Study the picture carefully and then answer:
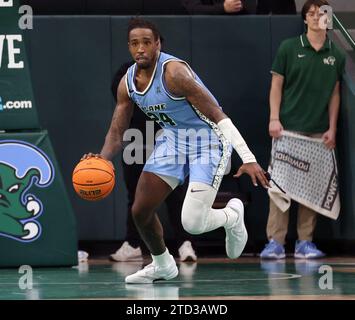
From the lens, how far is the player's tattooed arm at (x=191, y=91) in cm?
934

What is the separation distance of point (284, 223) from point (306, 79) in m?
1.63

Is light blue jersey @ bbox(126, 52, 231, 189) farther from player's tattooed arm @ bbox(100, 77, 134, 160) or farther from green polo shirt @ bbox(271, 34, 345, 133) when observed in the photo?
green polo shirt @ bbox(271, 34, 345, 133)

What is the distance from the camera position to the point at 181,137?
32.1 ft

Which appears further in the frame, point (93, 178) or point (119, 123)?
point (119, 123)

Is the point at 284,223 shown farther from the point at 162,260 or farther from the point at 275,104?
the point at 162,260

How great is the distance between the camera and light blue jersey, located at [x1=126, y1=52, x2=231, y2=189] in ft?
31.3

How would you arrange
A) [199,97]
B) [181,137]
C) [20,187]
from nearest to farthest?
1. [199,97]
2. [181,137]
3. [20,187]

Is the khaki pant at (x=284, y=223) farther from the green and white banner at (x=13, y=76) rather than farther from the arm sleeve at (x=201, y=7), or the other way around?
the green and white banner at (x=13, y=76)

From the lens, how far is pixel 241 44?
44.4ft

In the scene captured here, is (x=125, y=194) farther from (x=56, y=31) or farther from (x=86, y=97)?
(x=56, y=31)

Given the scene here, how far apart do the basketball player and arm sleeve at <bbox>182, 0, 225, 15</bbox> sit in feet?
12.5

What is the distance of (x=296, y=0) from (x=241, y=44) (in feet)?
5.67

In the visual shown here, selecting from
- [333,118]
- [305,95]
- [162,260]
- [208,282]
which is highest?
[305,95]

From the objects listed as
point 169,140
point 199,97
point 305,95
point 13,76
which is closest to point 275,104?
point 305,95
